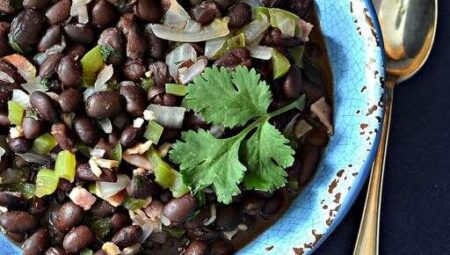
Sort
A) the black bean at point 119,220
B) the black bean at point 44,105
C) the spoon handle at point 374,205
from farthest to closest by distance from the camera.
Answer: the spoon handle at point 374,205 < the black bean at point 119,220 < the black bean at point 44,105

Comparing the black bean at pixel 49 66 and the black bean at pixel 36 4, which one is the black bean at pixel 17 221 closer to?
the black bean at pixel 49 66

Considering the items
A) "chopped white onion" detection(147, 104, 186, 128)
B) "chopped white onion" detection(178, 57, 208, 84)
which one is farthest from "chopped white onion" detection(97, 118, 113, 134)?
"chopped white onion" detection(178, 57, 208, 84)

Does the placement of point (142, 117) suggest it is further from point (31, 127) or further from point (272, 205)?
point (272, 205)

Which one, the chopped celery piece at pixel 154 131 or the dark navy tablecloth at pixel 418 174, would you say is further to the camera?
the dark navy tablecloth at pixel 418 174

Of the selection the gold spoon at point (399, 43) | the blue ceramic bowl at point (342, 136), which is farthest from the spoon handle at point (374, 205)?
the blue ceramic bowl at point (342, 136)

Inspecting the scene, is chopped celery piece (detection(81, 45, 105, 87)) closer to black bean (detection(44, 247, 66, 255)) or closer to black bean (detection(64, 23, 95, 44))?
black bean (detection(64, 23, 95, 44))

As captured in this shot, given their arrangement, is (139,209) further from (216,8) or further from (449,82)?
(449,82)
